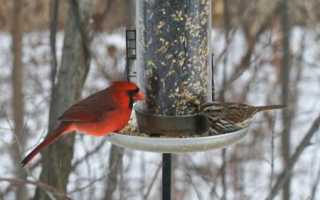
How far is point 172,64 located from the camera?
3.21 metres

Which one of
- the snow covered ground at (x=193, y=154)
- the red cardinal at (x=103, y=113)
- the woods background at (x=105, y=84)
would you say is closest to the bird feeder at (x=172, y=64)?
the red cardinal at (x=103, y=113)

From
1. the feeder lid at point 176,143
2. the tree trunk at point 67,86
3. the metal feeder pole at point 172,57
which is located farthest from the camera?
the tree trunk at point 67,86

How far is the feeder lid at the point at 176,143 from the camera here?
2.81 meters

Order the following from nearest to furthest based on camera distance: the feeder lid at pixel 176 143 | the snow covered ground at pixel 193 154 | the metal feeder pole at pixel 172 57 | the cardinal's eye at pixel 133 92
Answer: the feeder lid at pixel 176 143
the cardinal's eye at pixel 133 92
the metal feeder pole at pixel 172 57
the snow covered ground at pixel 193 154

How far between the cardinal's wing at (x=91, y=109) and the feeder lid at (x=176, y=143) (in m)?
0.23

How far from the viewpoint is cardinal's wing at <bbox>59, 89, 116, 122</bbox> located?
3092mm

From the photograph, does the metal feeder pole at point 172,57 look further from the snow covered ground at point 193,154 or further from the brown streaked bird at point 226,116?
the snow covered ground at point 193,154

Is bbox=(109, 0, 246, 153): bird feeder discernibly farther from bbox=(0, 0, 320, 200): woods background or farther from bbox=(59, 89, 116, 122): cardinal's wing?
bbox=(0, 0, 320, 200): woods background

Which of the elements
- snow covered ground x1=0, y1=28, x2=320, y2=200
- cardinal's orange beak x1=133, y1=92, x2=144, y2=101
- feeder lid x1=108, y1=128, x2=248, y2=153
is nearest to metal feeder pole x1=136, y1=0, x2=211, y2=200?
cardinal's orange beak x1=133, y1=92, x2=144, y2=101

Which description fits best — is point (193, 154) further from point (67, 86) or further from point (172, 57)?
point (172, 57)

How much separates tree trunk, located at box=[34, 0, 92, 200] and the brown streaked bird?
1.17 meters

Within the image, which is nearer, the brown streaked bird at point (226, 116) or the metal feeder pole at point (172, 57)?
the brown streaked bird at point (226, 116)

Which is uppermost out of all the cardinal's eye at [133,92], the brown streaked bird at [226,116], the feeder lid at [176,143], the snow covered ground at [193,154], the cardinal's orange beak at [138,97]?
the cardinal's eye at [133,92]

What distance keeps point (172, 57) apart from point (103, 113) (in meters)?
0.40
